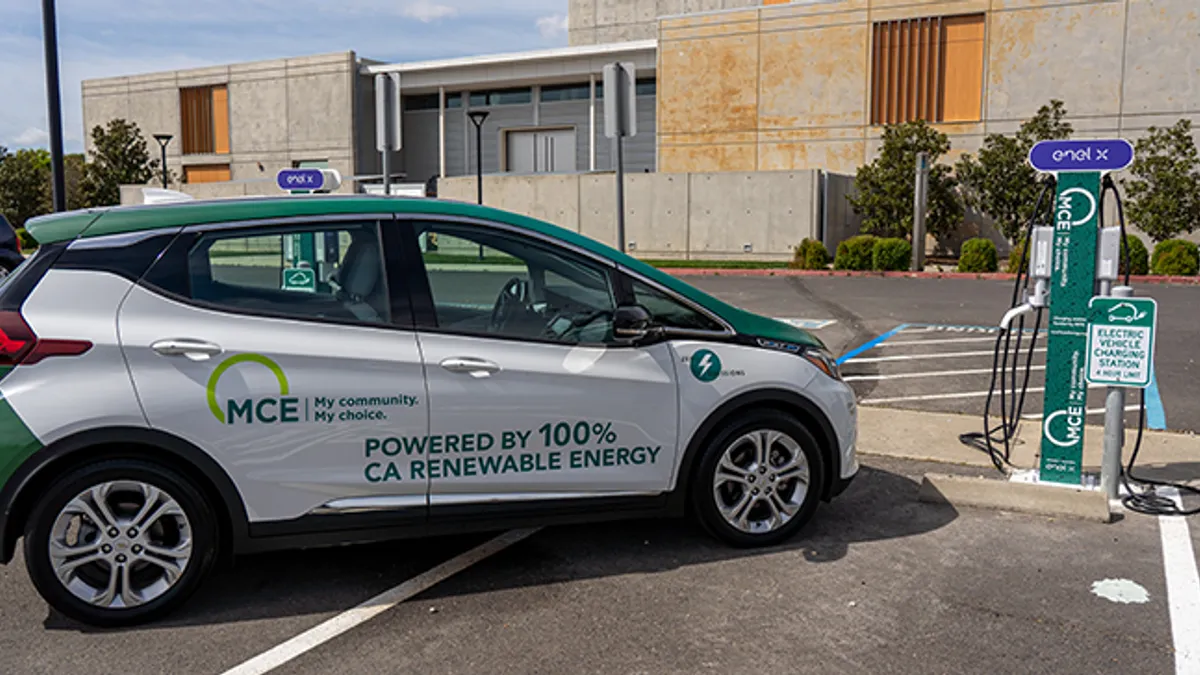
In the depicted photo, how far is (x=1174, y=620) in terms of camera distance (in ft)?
13.6

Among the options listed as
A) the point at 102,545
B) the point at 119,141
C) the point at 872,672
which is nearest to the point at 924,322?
the point at 872,672

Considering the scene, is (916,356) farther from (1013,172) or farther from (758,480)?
(1013,172)

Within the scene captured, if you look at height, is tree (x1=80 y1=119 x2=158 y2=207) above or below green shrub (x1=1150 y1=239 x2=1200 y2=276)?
above

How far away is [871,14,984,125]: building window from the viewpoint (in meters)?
30.2

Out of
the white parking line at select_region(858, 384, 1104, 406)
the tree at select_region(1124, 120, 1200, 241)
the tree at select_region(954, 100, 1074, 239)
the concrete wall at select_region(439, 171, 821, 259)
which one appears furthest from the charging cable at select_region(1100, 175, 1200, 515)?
the tree at select_region(954, 100, 1074, 239)

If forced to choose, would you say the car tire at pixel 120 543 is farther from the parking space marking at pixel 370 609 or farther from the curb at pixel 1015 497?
the curb at pixel 1015 497

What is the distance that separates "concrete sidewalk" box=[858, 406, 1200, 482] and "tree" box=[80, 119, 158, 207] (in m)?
47.0

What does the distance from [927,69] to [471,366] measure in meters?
29.8

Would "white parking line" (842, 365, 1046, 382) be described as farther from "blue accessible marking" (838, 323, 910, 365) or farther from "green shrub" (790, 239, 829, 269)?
"green shrub" (790, 239, 829, 269)

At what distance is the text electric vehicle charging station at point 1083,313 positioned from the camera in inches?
214

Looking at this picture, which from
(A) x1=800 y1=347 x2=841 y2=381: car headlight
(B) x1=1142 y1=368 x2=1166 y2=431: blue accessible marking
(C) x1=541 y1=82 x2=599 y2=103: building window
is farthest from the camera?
(C) x1=541 y1=82 x2=599 y2=103: building window

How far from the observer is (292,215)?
433 cm

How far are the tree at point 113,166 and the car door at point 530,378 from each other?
48.2 metres

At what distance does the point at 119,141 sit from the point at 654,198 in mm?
30386
